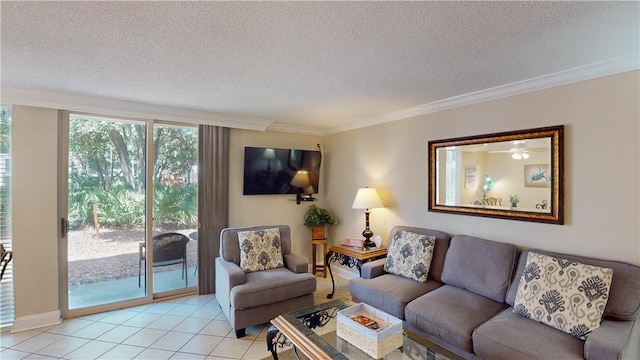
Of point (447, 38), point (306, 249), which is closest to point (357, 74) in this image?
point (447, 38)

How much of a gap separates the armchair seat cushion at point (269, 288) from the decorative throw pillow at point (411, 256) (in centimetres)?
90

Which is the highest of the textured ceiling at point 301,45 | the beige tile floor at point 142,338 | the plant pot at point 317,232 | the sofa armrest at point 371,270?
the textured ceiling at point 301,45

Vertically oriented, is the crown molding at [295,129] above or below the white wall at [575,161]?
above

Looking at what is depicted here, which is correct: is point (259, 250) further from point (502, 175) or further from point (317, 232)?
point (502, 175)

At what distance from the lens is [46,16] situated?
5.14 ft

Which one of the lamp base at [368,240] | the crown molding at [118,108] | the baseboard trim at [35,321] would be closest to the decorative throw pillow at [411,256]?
the lamp base at [368,240]

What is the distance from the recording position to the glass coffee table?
178 cm

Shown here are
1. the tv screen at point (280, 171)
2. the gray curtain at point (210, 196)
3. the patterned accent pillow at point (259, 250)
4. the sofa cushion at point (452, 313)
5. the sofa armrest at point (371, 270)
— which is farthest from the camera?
the tv screen at point (280, 171)

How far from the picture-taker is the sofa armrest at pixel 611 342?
1642mm

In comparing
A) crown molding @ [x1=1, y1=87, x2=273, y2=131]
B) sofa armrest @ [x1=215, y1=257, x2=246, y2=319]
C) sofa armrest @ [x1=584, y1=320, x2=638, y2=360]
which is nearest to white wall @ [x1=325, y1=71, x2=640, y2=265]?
sofa armrest @ [x1=584, y1=320, x2=638, y2=360]

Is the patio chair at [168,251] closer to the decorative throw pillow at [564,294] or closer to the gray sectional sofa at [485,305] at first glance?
the gray sectional sofa at [485,305]

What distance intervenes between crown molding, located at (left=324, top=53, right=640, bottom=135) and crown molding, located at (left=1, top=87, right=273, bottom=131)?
202 cm

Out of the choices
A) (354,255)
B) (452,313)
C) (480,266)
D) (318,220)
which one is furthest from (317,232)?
(452,313)

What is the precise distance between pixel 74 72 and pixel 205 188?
71.8 inches
